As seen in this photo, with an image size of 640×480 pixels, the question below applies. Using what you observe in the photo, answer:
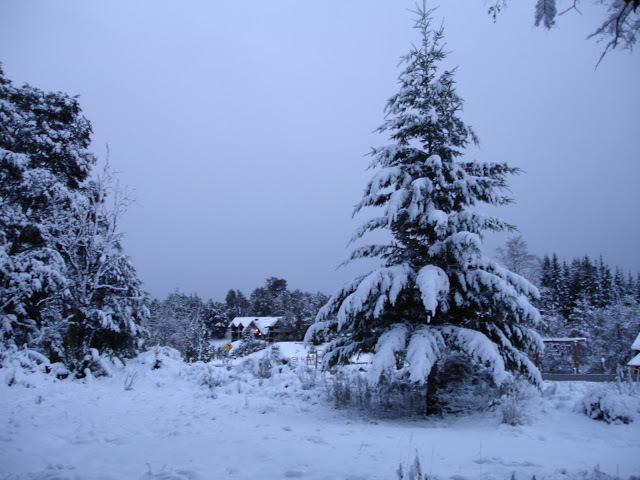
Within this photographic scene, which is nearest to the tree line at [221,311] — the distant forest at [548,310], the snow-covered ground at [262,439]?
the distant forest at [548,310]

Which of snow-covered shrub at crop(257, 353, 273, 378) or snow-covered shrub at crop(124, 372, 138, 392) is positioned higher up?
snow-covered shrub at crop(257, 353, 273, 378)

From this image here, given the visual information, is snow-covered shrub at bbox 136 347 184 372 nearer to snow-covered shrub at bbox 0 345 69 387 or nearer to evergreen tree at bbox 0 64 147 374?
evergreen tree at bbox 0 64 147 374

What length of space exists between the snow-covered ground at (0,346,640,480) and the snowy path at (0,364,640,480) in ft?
0.05

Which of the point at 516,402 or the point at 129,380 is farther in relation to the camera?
the point at 129,380

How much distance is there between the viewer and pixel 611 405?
253 inches

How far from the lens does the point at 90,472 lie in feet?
12.5

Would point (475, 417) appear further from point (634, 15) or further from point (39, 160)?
point (39, 160)

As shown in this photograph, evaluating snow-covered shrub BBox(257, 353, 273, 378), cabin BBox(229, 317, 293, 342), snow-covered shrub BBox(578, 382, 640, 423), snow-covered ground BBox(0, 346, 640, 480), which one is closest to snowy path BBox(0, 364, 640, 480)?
snow-covered ground BBox(0, 346, 640, 480)

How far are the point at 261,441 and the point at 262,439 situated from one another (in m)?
0.13

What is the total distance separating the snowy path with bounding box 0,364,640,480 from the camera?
13.1 ft

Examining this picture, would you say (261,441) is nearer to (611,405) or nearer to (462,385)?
(462,385)

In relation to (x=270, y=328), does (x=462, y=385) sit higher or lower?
lower

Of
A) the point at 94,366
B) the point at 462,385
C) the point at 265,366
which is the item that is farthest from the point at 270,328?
the point at 462,385

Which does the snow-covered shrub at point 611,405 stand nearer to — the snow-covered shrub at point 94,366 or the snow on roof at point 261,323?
the snow-covered shrub at point 94,366
